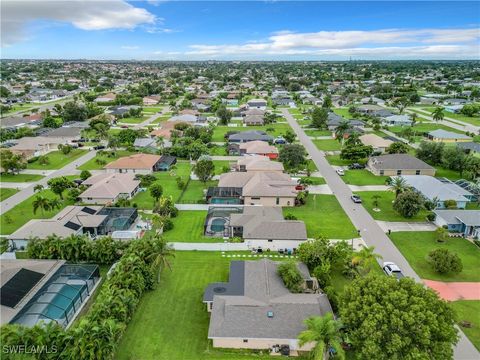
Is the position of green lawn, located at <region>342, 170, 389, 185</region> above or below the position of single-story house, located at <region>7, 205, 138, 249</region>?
below

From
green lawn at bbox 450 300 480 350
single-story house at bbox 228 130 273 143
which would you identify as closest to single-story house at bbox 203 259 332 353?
green lawn at bbox 450 300 480 350

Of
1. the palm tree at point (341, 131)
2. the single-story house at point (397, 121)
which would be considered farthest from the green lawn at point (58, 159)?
the single-story house at point (397, 121)

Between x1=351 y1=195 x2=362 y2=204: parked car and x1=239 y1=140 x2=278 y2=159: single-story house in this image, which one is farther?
x1=239 y1=140 x2=278 y2=159: single-story house

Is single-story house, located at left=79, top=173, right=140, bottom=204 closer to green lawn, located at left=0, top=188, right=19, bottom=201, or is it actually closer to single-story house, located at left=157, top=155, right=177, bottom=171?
single-story house, located at left=157, top=155, right=177, bottom=171

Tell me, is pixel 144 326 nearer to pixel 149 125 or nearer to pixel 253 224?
pixel 253 224

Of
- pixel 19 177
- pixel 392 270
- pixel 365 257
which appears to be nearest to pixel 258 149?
pixel 392 270

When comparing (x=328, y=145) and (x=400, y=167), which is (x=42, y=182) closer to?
(x=328, y=145)

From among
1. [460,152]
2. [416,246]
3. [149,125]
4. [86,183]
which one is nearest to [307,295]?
[416,246]
